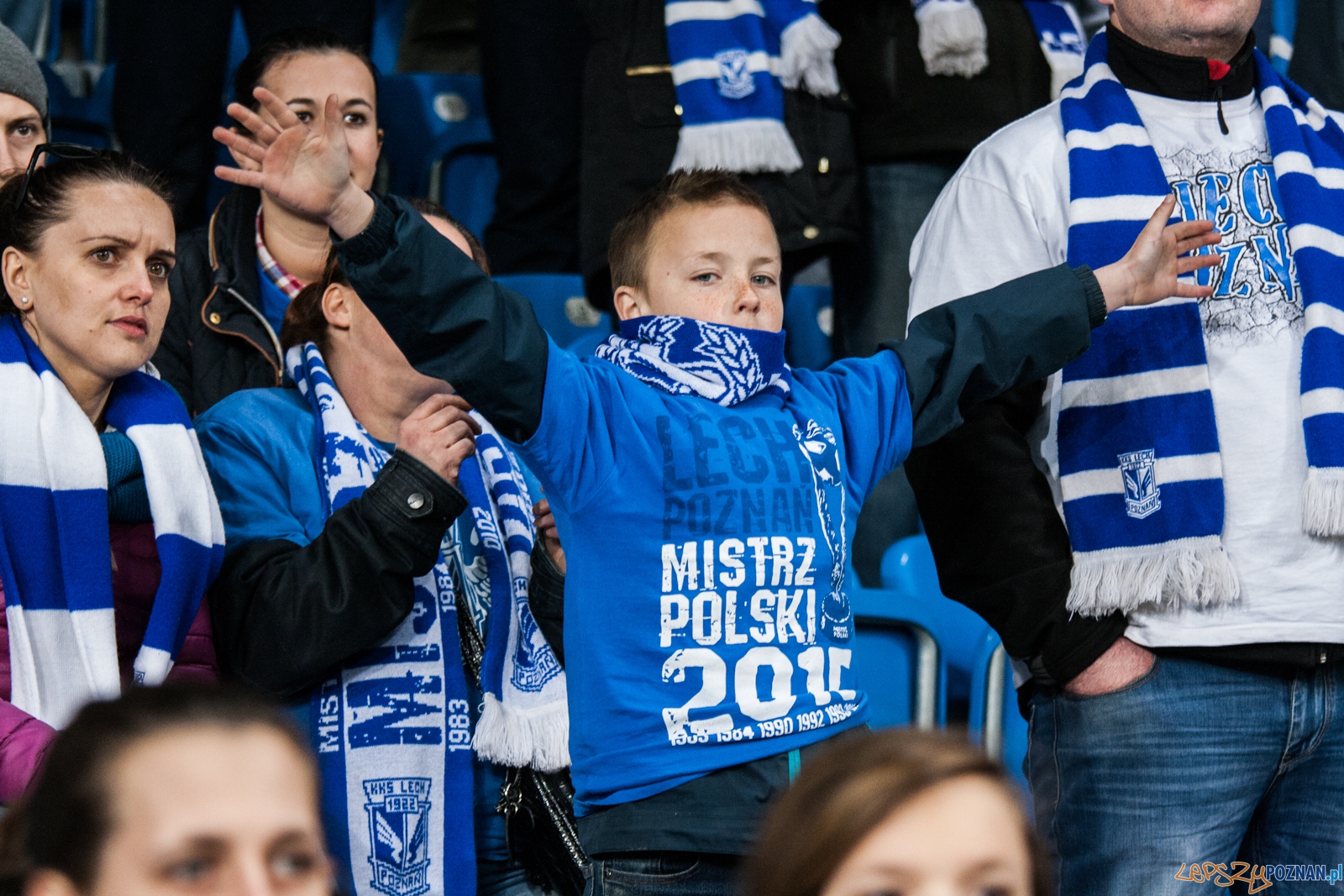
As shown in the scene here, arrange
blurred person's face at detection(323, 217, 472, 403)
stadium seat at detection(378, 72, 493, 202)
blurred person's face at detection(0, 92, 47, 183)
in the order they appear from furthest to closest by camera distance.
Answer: stadium seat at detection(378, 72, 493, 202)
blurred person's face at detection(0, 92, 47, 183)
blurred person's face at detection(323, 217, 472, 403)

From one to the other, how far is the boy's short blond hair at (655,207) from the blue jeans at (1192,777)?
2.81 feet

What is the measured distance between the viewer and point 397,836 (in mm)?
2387

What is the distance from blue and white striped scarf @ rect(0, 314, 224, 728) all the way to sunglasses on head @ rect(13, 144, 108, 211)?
0.19 m

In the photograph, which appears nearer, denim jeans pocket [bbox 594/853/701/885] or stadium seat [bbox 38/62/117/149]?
denim jeans pocket [bbox 594/853/701/885]

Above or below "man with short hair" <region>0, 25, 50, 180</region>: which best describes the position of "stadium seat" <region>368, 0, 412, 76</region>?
above

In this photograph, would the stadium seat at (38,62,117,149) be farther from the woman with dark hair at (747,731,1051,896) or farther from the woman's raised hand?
the woman with dark hair at (747,731,1051,896)

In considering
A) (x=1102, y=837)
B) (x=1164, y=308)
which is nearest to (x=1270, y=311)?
(x=1164, y=308)

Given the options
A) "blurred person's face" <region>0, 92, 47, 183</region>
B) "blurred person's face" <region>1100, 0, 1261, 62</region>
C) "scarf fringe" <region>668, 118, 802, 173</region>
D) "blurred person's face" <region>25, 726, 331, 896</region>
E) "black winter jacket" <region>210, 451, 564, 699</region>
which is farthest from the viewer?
"scarf fringe" <region>668, 118, 802, 173</region>

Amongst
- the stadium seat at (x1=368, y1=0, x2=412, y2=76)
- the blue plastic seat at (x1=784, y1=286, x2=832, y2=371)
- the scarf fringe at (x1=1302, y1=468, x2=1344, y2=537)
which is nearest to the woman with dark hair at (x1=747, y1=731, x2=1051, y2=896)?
the scarf fringe at (x1=1302, y1=468, x2=1344, y2=537)

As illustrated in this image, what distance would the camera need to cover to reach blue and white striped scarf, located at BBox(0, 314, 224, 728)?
219 centimetres

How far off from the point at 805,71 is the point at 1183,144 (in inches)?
57.1

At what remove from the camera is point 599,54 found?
387 cm

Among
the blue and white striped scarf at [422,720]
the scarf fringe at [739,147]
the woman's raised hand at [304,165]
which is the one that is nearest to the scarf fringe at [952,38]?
the scarf fringe at [739,147]

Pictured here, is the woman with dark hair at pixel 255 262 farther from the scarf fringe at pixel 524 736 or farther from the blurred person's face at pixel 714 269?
the blurred person's face at pixel 714 269
